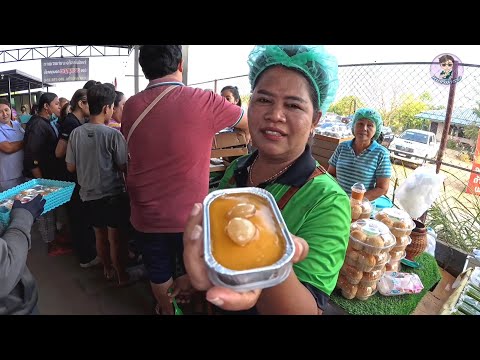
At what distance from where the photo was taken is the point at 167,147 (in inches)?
73.4

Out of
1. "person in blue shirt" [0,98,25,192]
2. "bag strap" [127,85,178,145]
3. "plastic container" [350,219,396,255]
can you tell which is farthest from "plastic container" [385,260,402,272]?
"person in blue shirt" [0,98,25,192]

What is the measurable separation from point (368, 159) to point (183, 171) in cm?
179

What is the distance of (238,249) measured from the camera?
0.66m

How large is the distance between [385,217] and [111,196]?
91.6 inches

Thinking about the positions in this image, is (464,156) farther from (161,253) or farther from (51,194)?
(51,194)

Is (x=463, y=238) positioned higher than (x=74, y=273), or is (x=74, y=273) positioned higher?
(x=463, y=238)

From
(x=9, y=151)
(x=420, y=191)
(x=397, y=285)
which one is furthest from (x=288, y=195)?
(x=9, y=151)

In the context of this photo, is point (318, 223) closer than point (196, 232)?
No

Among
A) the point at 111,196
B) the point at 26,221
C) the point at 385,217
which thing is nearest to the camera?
the point at 26,221

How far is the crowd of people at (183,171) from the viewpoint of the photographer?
2.89ft

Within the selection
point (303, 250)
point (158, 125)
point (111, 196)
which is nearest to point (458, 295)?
point (303, 250)

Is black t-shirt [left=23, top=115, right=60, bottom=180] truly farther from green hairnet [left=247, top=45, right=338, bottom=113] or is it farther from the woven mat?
the woven mat

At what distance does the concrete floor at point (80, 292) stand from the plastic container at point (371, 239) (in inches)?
81.1
